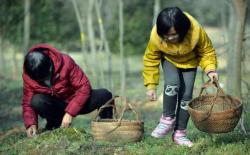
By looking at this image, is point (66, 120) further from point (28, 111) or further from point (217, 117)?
point (217, 117)

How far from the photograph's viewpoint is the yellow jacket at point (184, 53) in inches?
251

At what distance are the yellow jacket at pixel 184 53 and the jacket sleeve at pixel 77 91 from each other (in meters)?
1.06

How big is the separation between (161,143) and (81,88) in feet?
4.57

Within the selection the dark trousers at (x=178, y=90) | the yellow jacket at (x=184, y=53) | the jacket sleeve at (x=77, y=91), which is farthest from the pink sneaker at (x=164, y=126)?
the jacket sleeve at (x=77, y=91)

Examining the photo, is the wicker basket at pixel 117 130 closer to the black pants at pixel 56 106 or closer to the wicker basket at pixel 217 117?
the wicker basket at pixel 217 117

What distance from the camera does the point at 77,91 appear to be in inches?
300

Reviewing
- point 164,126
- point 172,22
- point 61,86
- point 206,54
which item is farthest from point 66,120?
point 172,22

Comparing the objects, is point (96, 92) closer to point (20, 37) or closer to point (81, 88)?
point (81, 88)

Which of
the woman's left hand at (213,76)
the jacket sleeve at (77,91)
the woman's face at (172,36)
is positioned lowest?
the jacket sleeve at (77,91)

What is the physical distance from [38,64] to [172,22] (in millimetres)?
1818

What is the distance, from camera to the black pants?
24.8 feet

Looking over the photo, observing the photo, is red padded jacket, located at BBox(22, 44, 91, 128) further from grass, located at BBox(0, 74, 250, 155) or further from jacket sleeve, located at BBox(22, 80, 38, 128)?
grass, located at BBox(0, 74, 250, 155)

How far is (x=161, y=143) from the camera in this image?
6.82m

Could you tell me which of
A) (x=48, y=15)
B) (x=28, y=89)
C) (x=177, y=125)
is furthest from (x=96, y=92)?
(x=48, y=15)
